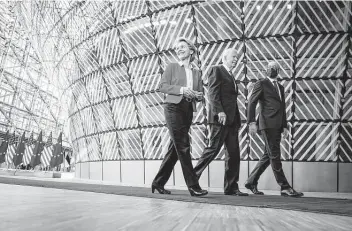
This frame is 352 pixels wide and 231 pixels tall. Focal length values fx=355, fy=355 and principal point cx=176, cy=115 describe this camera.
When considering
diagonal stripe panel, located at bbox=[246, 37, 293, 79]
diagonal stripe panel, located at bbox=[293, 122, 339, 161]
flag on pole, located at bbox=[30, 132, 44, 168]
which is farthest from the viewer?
flag on pole, located at bbox=[30, 132, 44, 168]

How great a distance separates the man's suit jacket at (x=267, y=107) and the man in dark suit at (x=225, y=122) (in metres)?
0.56

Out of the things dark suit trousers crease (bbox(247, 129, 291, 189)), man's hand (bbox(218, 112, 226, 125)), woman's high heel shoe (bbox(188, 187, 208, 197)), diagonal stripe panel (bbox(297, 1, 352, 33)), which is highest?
diagonal stripe panel (bbox(297, 1, 352, 33))

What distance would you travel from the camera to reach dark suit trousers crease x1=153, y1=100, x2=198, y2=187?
174 inches

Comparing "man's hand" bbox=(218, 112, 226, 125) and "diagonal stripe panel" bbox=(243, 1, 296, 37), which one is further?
"diagonal stripe panel" bbox=(243, 1, 296, 37)

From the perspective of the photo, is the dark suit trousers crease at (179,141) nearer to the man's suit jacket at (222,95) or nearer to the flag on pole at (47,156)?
the man's suit jacket at (222,95)

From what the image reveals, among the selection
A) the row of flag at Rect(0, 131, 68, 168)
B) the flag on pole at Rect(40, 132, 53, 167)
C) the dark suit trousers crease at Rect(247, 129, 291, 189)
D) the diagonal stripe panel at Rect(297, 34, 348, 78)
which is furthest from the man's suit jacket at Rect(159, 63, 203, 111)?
the flag on pole at Rect(40, 132, 53, 167)

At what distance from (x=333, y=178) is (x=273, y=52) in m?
4.17

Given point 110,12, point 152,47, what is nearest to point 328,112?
point 152,47

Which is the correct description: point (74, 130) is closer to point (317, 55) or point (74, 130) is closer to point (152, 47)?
point (152, 47)

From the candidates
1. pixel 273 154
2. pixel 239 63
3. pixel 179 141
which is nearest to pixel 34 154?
pixel 239 63

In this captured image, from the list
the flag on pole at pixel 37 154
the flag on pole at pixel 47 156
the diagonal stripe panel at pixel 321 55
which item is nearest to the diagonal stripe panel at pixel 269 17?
the diagonal stripe panel at pixel 321 55

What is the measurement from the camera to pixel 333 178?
9695 millimetres

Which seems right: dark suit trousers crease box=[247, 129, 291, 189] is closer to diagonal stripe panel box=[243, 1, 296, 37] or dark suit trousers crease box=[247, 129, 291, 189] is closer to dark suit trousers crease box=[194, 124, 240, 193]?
dark suit trousers crease box=[194, 124, 240, 193]

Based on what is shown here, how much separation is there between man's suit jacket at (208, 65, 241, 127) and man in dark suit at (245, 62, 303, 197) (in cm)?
58
